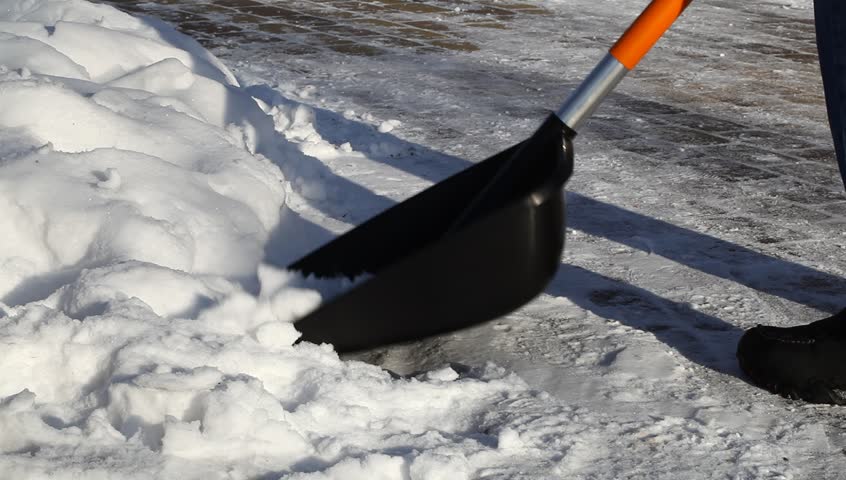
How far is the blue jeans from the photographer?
87.5 inches

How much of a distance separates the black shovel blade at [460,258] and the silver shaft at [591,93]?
0.03 meters

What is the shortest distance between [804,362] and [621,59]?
2.27 ft

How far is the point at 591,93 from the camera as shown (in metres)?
2.14

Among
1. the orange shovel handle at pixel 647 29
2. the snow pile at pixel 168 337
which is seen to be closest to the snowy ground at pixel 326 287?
the snow pile at pixel 168 337

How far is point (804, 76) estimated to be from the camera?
5.40 meters

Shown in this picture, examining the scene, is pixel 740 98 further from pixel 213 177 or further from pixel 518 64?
pixel 213 177

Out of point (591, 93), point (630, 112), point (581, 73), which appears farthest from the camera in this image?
point (581, 73)

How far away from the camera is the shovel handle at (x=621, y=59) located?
7.00 ft

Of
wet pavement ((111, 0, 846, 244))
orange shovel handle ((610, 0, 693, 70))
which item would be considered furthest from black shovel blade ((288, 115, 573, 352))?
wet pavement ((111, 0, 846, 244))

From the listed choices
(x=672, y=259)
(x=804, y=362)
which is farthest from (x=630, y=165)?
(x=804, y=362)

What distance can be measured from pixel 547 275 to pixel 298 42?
4.07 meters

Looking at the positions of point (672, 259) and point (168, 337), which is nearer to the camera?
point (168, 337)

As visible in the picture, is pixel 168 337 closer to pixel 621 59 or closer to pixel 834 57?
pixel 621 59

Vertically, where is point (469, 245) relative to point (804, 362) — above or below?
above
